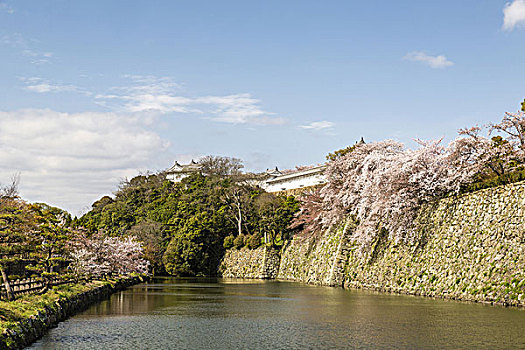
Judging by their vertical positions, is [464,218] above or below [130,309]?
above

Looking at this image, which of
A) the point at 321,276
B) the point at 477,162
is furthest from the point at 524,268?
the point at 321,276

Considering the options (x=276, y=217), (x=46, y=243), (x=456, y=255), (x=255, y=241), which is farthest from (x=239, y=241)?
(x=46, y=243)

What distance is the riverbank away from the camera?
12409 mm

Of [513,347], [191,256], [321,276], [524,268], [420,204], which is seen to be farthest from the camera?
[191,256]

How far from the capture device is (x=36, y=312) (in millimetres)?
15133

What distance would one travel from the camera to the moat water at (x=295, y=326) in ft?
46.0

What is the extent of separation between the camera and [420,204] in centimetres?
3003

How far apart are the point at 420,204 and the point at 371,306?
9390 millimetres

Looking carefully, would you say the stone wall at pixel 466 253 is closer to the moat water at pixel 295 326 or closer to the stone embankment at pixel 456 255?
the stone embankment at pixel 456 255

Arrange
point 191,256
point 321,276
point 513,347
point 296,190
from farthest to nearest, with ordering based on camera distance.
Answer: point 296,190 → point 191,256 → point 321,276 → point 513,347

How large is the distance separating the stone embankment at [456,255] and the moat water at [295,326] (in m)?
1.37

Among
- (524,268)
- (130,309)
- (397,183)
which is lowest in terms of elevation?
(130,309)

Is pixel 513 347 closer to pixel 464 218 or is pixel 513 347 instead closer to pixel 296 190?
pixel 464 218

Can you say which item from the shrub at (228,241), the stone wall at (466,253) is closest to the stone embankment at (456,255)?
the stone wall at (466,253)
